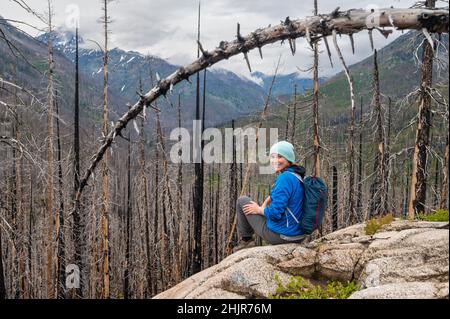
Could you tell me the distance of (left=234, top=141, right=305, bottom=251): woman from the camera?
17.7ft

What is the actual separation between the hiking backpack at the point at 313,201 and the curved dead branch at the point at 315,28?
109 inches

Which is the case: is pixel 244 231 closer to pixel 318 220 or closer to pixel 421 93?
pixel 318 220

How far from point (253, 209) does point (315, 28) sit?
3454 mm

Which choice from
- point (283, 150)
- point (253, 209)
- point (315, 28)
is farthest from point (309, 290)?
point (315, 28)

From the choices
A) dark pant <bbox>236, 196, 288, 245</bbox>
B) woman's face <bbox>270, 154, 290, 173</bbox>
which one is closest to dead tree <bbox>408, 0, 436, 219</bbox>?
dark pant <bbox>236, 196, 288, 245</bbox>

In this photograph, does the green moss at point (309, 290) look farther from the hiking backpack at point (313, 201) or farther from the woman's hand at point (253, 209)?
the woman's hand at point (253, 209)

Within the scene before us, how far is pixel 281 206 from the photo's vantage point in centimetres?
539

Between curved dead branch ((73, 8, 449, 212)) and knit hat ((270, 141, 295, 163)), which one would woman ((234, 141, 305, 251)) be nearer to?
knit hat ((270, 141, 295, 163))

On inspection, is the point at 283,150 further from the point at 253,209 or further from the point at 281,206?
the point at 253,209

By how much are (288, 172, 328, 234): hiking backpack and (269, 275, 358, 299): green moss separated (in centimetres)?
84

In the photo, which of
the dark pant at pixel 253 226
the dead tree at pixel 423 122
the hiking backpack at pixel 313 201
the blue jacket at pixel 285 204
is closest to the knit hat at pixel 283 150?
the blue jacket at pixel 285 204

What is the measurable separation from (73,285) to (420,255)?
16.5 m

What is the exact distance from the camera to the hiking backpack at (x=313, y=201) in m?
5.46
